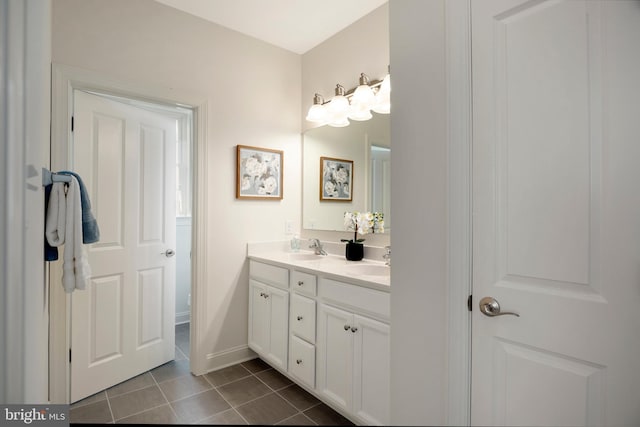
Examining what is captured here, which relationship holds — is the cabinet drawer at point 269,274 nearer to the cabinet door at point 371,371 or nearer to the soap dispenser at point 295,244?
the soap dispenser at point 295,244

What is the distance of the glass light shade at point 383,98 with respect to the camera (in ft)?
5.69

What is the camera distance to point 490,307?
0.80 metres

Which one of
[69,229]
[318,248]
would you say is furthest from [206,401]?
[69,229]

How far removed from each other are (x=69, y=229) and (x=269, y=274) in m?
1.22

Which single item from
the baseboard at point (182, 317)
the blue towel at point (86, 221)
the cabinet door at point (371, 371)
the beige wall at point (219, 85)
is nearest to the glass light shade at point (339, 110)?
the beige wall at point (219, 85)

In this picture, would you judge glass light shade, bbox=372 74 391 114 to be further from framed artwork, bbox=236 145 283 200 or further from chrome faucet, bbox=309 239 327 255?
chrome faucet, bbox=309 239 327 255

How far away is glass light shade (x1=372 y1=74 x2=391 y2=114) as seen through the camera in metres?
1.74

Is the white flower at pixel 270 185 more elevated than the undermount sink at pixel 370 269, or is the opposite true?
the white flower at pixel 270 185

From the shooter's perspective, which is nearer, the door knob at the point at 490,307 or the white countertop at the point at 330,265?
the door knob at the point at 490,307

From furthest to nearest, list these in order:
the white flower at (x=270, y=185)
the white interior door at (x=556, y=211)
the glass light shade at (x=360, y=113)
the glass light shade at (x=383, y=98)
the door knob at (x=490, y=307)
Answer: the white flower at (x=270, y=185) → the glass light shade at (x=360, y=113) → the glass light shade at (x=383, y=98) → the door knob at (x=490, y=307) → the white interior door at (x=556, y=211)

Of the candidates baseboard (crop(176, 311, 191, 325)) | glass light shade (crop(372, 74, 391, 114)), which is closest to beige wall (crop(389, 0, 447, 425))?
glass light shade (crop(372, 74, 391, 114))

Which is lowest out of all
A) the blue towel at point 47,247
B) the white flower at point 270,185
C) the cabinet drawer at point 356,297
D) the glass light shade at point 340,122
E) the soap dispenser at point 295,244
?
the cabinet drawer at point 356,297

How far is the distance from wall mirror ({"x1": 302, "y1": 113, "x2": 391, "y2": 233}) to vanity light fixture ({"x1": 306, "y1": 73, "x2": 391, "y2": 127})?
0.07 m

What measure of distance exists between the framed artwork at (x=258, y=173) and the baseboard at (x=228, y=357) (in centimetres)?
101
